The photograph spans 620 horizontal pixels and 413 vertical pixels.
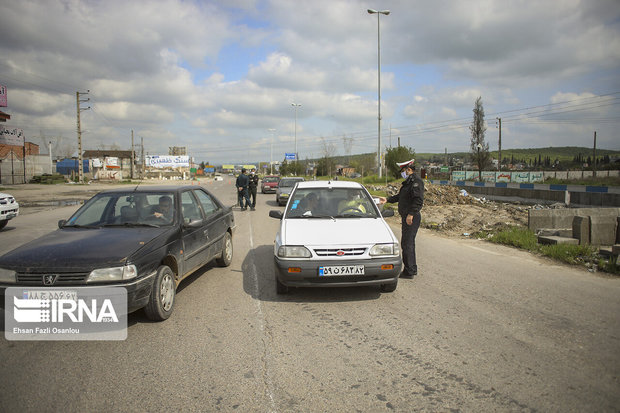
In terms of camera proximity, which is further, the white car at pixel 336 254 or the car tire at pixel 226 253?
the car tire at pixel 226 253

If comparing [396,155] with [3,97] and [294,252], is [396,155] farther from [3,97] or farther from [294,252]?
[294,252]

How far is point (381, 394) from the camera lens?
2.78m

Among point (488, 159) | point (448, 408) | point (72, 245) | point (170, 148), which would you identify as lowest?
point (448, 408)

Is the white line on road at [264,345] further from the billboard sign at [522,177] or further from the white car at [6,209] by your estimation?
the billboard sign at [522,177]

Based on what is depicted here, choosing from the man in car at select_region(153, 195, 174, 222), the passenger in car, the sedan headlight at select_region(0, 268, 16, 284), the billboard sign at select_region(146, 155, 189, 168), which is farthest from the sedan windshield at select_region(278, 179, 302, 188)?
the billboard sign at select_region(146, 155, 189, 168)

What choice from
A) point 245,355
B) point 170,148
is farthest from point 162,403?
point 170,148

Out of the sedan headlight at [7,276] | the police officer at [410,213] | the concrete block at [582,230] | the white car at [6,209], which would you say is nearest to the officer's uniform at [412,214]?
the police officer at [410,213]

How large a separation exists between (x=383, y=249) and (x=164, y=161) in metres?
103

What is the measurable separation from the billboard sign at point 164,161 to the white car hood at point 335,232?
331ft

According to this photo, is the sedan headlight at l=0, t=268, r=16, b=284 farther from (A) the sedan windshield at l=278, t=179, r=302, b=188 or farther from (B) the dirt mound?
(A) the sedan windshield at l=278, t=179, r=302, b=188

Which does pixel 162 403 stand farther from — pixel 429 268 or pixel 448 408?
pixel 429 268

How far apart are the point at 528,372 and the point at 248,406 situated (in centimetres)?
228

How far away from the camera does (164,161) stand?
9931 centimetres

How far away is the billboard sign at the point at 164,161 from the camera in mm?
99312
